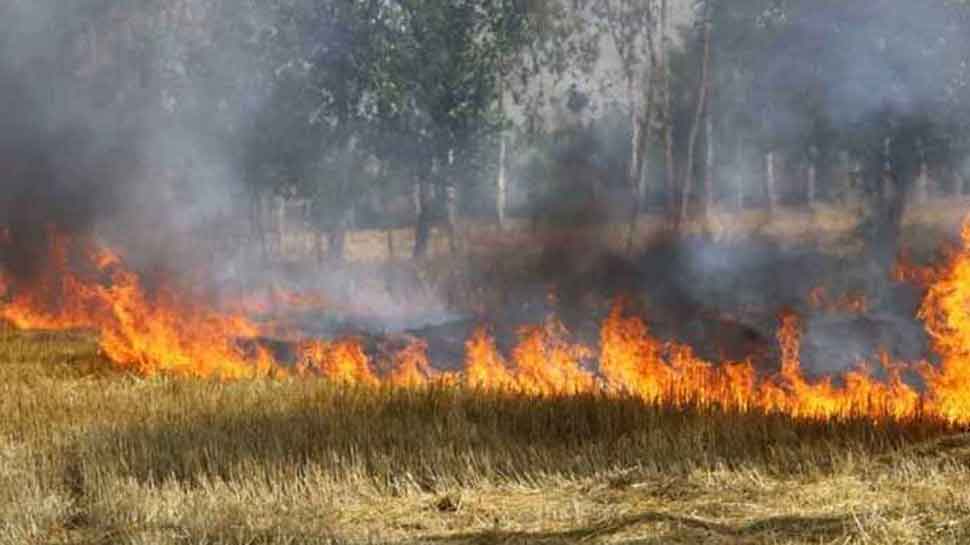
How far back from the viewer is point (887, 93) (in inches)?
741

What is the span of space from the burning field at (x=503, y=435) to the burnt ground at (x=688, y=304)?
0.07 metres

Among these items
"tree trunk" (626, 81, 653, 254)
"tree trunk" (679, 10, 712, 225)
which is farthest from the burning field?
"tree trunk" (679, 10, 712, 225)

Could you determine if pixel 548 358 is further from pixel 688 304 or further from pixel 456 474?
pixel 456 474

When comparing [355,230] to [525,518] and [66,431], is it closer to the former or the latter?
[66,431]

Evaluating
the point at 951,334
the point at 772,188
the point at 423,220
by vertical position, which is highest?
the point at 772,188

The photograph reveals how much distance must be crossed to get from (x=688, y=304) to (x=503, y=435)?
18.4 ft

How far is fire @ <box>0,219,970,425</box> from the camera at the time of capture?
11719 millimetres

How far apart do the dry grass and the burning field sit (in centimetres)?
2

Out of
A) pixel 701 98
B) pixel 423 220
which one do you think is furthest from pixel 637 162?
pixel 423 220

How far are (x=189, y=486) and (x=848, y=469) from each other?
4.27 m

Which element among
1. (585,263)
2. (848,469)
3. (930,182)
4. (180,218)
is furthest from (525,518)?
(930,182)

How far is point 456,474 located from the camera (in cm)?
870

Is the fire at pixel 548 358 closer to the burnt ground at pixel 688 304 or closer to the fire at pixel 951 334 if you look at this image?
the burnt ground at pixel 688 304

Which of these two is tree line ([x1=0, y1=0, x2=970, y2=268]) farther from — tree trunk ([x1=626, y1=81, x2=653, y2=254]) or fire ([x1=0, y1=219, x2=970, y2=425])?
fire ([x1=0, y1=219, x2=970, y2=425])
